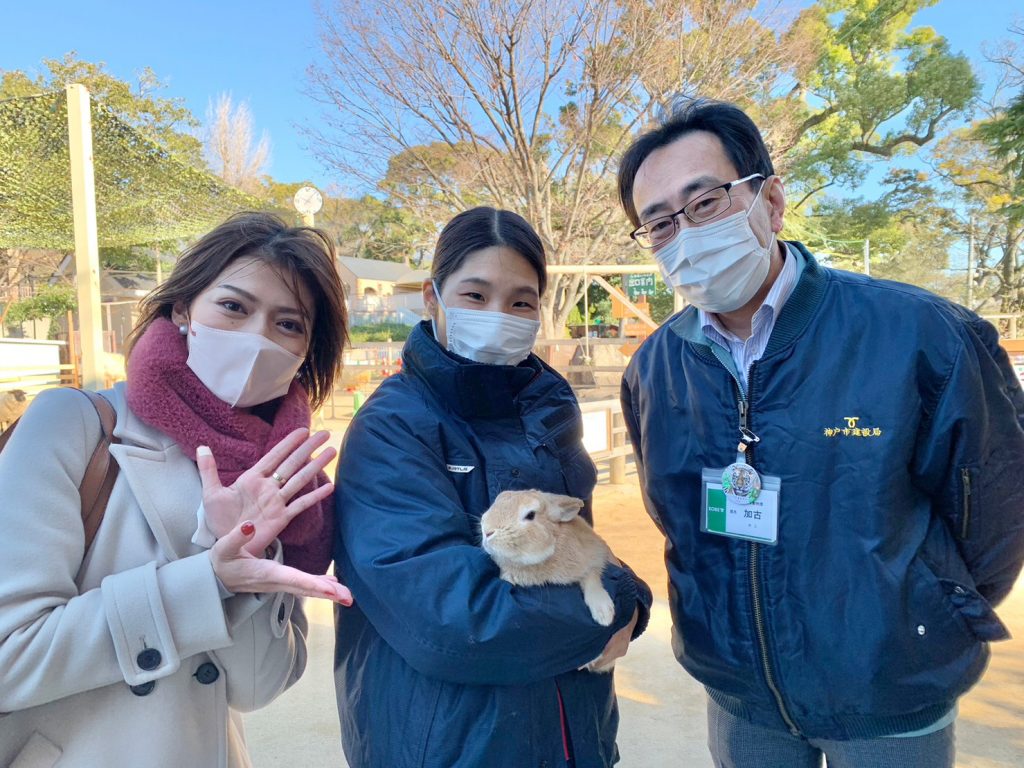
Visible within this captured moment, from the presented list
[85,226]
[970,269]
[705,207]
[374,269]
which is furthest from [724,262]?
[374,269]

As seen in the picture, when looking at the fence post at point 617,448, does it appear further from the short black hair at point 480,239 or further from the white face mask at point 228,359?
the white face mask at point 228,359

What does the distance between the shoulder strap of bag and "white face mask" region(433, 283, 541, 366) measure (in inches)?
36.5

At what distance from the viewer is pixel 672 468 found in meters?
1.93

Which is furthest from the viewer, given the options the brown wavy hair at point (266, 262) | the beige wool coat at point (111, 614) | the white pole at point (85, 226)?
the white pole at point (85, 226)

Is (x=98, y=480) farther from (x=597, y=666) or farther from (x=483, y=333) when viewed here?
(x=597, y=666)

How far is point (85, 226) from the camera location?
7.44 meters

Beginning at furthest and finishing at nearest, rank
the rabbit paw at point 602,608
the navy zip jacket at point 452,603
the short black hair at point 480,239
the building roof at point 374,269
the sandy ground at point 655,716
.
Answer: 1. the building roof at point 374,269
2. the sandy ground at point 655,716
3. the short black hair at point 480,239
4. the rabbit paw at point 602,608
5. the navy zip jacket at point 452,603

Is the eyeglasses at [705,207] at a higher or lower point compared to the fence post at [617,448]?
higher

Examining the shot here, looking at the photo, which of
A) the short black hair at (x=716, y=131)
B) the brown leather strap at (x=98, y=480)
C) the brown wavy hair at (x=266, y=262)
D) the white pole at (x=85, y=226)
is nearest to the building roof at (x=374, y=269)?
the white pole at (x=85, y=226)

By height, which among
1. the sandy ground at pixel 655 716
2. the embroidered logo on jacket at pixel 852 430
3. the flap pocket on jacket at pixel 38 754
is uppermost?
the embroidered logo on jacket at pixel 852 430

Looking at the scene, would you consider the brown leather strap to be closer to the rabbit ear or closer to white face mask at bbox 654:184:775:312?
the rabbit ear

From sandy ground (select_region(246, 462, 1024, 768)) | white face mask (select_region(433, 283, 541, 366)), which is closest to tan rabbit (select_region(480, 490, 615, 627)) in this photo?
white face mask (select_region(433, 283, 541, 366))

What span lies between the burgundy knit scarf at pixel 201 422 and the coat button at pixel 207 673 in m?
0.30

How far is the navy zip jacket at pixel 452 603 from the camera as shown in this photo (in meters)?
1.41
